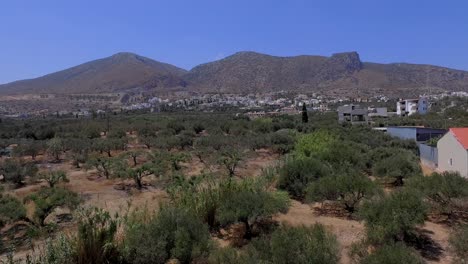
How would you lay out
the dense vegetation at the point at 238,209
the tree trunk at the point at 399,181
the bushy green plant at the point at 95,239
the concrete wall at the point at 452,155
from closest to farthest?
the dense vegetation at the point at 238,209
the bushy green plant at the point at 95,239
the tree trunk at the point at 399,181
the concrete wall at the point at 452,155

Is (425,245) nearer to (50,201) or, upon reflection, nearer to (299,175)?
(299,175)

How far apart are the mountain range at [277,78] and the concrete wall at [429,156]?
390ft

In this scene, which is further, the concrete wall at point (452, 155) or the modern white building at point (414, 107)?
the modern white building at point (414, 107)

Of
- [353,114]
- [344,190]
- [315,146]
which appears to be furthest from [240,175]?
[353,114]

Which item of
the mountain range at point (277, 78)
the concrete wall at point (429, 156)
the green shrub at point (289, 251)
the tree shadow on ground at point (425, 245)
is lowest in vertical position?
the concrete wall at point (429, 156)

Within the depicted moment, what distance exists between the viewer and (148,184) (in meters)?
20.9

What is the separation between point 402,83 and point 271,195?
170 metres

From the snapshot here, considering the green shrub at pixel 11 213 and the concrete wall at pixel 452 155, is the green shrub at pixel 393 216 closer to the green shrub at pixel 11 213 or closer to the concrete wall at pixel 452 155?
the green shrub at pixel 11 213

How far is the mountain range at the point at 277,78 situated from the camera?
161000mm

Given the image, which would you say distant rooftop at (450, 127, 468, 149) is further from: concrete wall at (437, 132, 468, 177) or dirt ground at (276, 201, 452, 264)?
dirt ground at (276, 201, 452, 264)

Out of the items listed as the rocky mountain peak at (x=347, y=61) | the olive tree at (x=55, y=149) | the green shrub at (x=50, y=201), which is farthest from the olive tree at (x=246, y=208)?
the rocky mountain peak at (x=347, y=61)

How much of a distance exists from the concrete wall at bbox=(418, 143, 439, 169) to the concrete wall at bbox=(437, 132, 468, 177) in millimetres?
1359

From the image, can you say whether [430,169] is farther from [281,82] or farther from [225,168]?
[281,82]

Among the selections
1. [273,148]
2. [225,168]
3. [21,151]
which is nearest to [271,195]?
[225,168]
